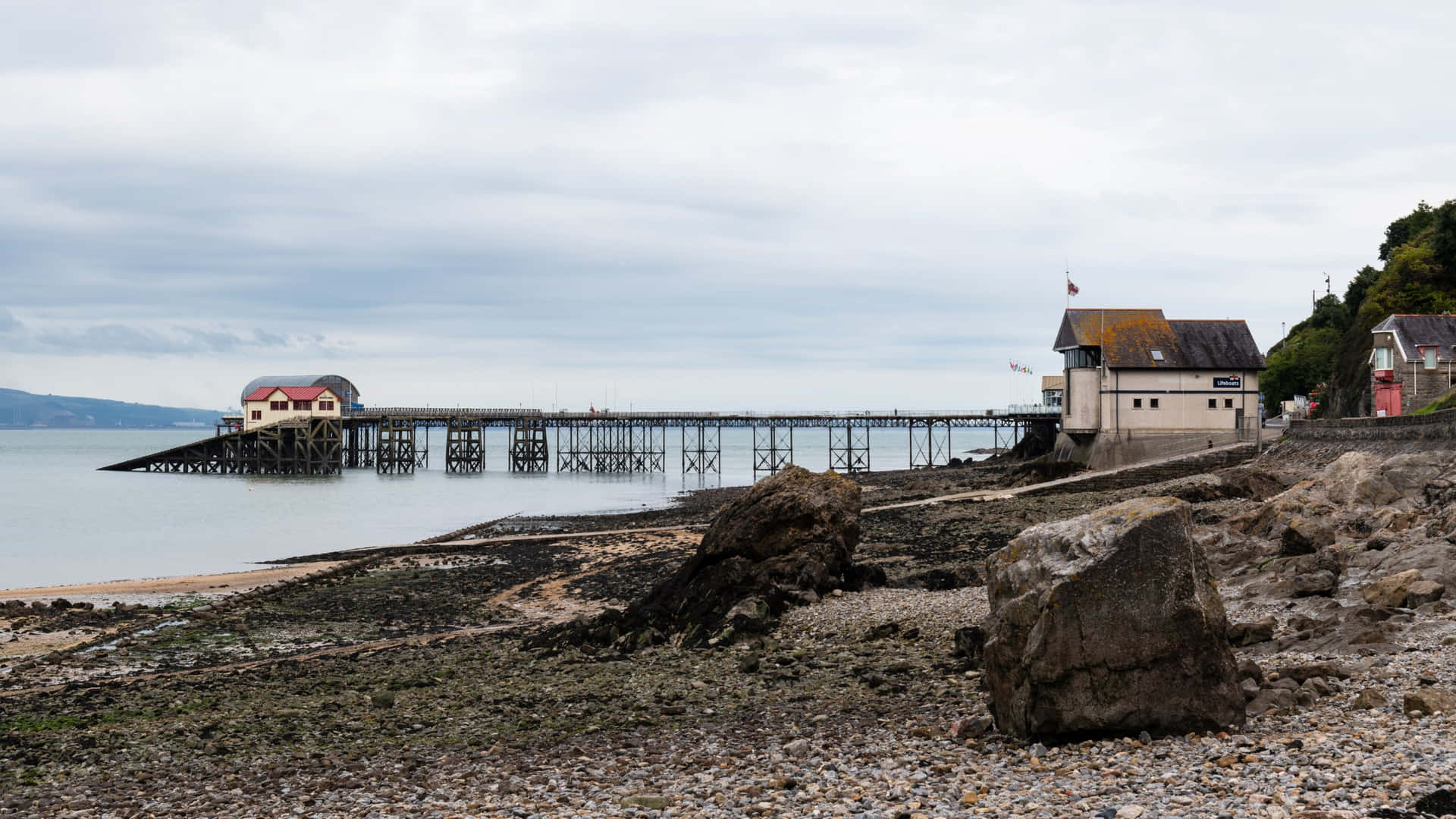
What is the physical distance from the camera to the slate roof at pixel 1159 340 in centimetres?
5359

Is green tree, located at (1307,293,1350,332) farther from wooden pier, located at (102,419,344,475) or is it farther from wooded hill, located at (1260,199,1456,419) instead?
wooden pier, located at (102,419,344,475)

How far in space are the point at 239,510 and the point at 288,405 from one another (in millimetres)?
37416

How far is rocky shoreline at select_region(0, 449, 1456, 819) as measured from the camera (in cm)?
872

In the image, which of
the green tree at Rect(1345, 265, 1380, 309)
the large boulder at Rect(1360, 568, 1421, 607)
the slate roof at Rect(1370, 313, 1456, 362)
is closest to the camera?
the large boulder at Rect(1360, 568, 1421, 607)

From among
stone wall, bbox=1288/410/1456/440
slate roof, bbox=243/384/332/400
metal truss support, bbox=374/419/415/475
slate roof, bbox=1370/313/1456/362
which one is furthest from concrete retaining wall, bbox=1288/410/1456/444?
slate roof, bbox=243/384/332/400

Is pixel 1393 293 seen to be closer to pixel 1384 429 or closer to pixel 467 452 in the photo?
pixel 1384 429

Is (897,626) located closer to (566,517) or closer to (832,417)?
(566,517)

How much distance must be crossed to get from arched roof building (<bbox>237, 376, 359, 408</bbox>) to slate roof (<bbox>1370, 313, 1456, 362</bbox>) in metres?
77.9

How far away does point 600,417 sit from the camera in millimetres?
92688

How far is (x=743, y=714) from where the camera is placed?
12281 mm

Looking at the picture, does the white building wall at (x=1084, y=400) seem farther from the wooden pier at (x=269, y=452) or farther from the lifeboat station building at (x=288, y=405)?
the lifeboat station building at (x=288, y=405)

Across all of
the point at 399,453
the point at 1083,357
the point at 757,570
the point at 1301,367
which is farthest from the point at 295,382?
the point at 757,570

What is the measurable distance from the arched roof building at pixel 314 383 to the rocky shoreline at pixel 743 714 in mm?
74638

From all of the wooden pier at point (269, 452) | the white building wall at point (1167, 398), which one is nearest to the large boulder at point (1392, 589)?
the white building wall at point (1167, 398)
